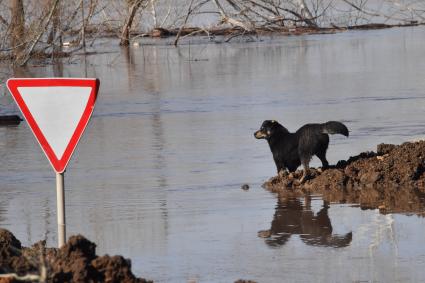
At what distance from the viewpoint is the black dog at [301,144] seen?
12.1 meters

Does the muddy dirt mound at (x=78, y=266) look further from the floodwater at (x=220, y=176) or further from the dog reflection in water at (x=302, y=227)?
the dog reflection in water at (x=302, y=227)

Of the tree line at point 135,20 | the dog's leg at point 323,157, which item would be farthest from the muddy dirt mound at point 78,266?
the tree line at point 135,20

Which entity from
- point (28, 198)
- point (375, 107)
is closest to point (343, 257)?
point (28, 198)

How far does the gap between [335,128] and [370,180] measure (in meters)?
0.76

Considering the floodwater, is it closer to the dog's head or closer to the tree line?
the dog's head

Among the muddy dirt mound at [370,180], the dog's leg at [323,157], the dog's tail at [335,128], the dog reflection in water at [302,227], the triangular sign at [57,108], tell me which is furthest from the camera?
the dog's leg at [323,157]

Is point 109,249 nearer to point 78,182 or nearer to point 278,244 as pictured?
point 278,244

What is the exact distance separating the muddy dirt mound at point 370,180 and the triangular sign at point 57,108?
465 centimetres

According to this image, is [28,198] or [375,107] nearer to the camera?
[28,198]

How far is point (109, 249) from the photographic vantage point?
29.6 feet

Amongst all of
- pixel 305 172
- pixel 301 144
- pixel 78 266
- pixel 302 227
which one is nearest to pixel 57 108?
pixel 78 266

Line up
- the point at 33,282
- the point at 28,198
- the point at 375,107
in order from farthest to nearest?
the point at 375,107
the point at 28,198
the point at 33,282

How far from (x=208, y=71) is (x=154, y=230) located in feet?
60.4

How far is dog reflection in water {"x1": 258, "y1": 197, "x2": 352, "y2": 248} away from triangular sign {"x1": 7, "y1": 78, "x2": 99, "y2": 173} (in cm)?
272
